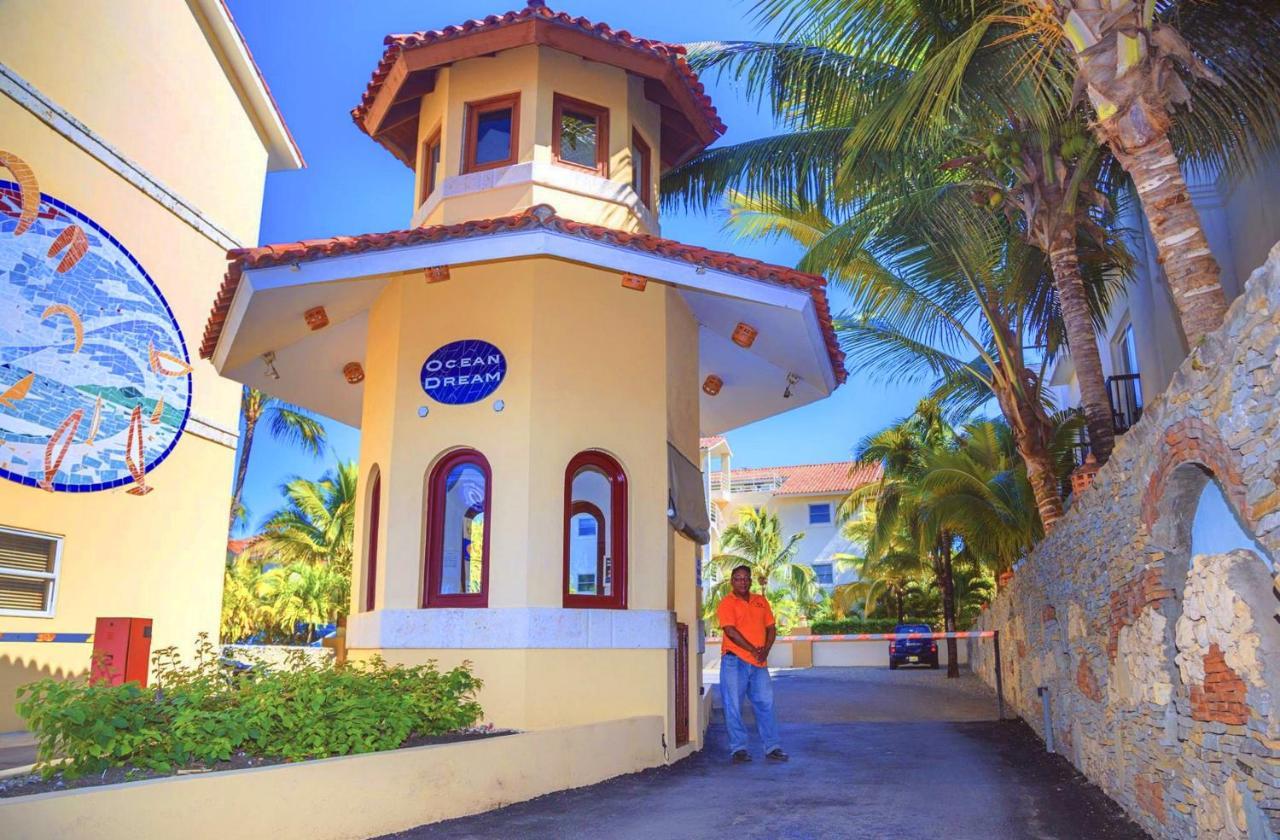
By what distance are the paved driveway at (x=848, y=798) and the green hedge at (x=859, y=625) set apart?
24882mm

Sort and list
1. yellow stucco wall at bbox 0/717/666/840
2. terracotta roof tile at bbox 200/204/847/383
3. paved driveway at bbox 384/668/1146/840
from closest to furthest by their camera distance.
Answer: yellow stucco wall at bbox 0/717/666/840
paved driveway at bbox 384/668/1146/840
terracotta roof tile at bbox 200/204/847/383

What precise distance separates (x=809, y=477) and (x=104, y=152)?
45.3 m

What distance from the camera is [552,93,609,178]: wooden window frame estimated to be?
37.3 feet

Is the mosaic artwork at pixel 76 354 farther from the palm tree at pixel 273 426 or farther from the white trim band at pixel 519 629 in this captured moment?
the palm tree at pixel 273 426

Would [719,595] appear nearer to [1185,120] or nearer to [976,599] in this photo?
[976,599]

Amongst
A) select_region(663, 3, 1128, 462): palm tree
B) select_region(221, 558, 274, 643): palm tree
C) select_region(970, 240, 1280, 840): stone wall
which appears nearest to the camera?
select_region(970, 240, 1280, 840): stone wall

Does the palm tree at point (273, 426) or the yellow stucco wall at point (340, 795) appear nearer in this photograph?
the yellow stucco wall at point (340, 795)

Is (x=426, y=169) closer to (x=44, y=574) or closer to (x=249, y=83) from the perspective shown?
(x=44, y=574)

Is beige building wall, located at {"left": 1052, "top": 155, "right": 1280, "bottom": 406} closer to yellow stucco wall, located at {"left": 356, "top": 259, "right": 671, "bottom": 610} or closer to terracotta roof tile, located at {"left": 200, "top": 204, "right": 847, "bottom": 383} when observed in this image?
terracotta roof tile, located at {"left": 200, "top": 204, "right": 847, "bottom": 383}

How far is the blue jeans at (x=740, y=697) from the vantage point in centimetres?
1001

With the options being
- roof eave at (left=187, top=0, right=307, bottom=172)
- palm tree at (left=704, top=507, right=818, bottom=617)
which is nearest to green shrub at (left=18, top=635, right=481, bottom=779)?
roof eave at (left=187, top=0, right=307, bottom=172)

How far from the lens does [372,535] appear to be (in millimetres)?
10719

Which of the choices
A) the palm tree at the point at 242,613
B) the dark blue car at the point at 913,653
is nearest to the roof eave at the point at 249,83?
the palm tree at the point at 242,613

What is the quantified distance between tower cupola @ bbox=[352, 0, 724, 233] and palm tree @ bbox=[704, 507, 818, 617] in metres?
32.0
